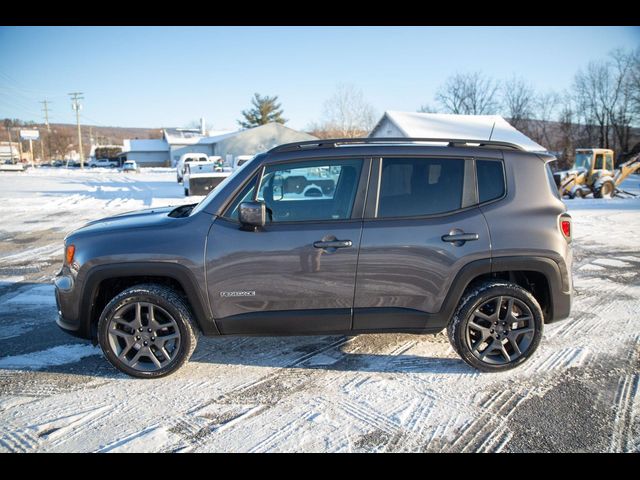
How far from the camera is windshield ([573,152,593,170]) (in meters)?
20.4

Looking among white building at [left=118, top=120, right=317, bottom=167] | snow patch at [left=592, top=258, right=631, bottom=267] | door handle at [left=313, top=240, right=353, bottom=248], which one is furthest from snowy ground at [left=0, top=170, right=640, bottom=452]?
white building at [left=118, top=120, right=317, bottom=167]

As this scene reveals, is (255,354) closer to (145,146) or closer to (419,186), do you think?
(419,186)

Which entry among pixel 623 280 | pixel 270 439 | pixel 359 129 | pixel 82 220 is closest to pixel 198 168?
pixel 82 220

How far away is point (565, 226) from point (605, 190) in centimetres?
1946

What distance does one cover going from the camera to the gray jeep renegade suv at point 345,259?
11.4 ft

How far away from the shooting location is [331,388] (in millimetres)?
3457

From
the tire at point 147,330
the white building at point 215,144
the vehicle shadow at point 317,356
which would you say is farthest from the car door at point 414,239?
the white building at point 215,144

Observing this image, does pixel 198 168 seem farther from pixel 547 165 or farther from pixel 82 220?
pixel 547 165

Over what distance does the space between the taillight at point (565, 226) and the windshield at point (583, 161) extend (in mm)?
19664

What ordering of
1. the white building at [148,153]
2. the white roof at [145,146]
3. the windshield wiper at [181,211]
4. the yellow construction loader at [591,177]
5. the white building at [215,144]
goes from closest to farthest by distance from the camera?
the windshield wiper at [181,211] → the yellow construction loader at [591,177] → the white building at [215,144] → the white roof at [145,146] → the white building at [148,153]

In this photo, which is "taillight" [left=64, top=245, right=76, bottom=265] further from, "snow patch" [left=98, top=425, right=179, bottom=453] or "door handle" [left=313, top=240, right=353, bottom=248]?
"door handle" [left=313, top=240, right=353, bottom=248]

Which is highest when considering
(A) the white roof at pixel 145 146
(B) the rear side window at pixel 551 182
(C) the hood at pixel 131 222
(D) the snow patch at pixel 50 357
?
(A) the white roof at pixel 145 146

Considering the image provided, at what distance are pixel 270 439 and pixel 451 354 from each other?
6.49ft

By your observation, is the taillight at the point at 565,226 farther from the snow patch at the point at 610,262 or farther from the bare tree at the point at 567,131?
the bare tree at the point at 567,131
